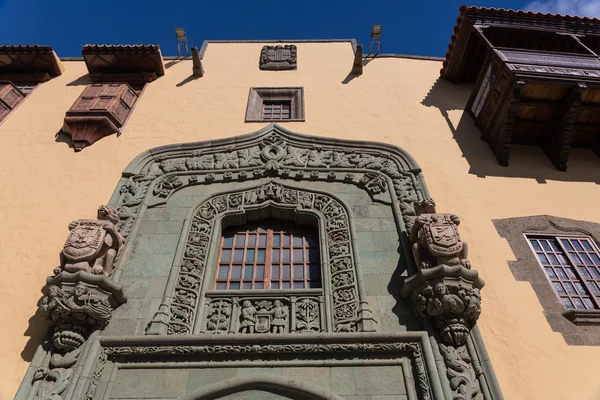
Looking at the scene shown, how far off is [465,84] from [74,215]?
33.5 ft

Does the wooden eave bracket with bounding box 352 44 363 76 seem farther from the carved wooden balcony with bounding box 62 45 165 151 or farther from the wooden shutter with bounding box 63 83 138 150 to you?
the wooden shutter with bounding box 63 83 138 150

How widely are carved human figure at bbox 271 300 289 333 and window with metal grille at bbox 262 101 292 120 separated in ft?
20.4

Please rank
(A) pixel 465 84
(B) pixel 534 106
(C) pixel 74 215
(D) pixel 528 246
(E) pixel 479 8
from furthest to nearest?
(A) pixel 465 84 → (E) pixel 479 8 → (B) pixel 534 106 → (C) pixel 74 215 → (D) pixel 528 246

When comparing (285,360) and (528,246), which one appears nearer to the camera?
(285,360)

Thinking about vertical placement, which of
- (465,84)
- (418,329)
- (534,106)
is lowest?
(418,329)

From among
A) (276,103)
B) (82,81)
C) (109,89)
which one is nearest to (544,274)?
(276,103)

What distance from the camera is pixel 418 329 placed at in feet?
19.5

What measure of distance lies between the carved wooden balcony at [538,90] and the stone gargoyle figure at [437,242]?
3.62m

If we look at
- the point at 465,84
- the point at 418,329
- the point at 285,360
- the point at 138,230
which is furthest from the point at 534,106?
the point at 138,230

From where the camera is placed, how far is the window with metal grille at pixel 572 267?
22.3ft

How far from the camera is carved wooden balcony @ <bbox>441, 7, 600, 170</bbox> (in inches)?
355

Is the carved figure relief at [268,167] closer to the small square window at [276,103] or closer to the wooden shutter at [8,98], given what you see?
the small square window at [276,103]

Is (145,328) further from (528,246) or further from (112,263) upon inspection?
(528,246)

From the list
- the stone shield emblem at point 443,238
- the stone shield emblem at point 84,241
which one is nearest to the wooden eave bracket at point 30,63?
the stone shield emblem at point 84,241
